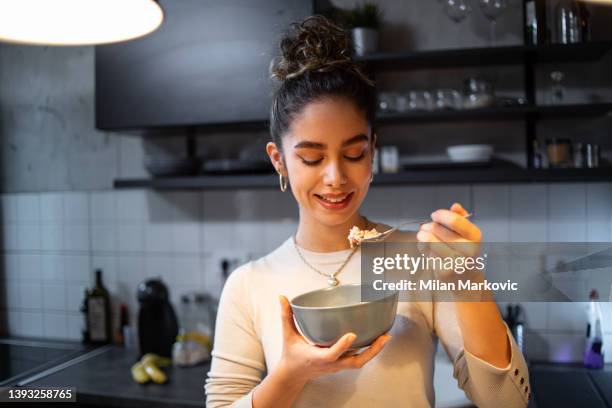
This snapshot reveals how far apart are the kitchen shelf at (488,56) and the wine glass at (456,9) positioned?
157mm

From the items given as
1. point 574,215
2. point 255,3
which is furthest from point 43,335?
point 574,215

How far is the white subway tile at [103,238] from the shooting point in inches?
94.3

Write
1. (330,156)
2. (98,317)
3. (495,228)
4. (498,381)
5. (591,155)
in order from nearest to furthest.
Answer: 1. (498,381)
2. (330,156)
3. (591,155)
4. (495,228)
5. (98,317)

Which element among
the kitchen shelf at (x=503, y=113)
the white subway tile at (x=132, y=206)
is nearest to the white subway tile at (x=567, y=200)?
the kitchen shelf at (x=503, y=113)

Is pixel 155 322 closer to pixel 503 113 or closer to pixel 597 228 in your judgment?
pixel 503 113

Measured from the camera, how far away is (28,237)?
2549 millimetres

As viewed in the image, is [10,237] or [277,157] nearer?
[277,157]

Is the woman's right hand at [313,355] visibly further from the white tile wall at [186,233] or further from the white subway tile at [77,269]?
the white subway tile at [77,269]

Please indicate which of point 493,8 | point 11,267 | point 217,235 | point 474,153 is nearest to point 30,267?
point 11,267

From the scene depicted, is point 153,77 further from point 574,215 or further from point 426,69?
point 574,215

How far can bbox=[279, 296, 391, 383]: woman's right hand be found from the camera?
74 centimetres

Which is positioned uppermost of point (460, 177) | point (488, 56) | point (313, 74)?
point (488, 56)

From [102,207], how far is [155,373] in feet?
3.21

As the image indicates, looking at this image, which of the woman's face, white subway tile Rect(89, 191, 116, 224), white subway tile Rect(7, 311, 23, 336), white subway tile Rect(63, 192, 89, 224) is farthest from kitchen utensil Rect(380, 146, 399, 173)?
white subway tile Rect(7, 311, 23, 336)
